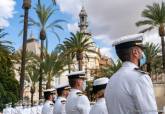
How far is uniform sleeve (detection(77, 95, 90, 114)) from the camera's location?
6.28m

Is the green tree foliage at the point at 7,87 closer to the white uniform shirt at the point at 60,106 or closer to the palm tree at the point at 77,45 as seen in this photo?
the palm tree at the point at 77,45

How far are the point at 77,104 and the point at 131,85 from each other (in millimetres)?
3099

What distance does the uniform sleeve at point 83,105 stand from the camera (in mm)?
6282

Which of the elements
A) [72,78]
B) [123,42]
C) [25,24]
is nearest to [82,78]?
[72,78]

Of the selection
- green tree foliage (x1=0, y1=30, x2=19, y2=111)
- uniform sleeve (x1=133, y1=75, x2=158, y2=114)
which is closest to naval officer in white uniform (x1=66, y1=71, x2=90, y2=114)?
uniform sleeve (x1=133, y1=75, x2=158, y2=114)

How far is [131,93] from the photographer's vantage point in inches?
133

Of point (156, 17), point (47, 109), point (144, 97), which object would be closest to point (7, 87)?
point (156, 17)

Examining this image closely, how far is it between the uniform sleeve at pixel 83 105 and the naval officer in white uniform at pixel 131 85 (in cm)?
266

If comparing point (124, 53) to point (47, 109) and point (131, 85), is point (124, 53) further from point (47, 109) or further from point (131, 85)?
point (47, 109)

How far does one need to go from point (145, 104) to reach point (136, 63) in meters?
0.42

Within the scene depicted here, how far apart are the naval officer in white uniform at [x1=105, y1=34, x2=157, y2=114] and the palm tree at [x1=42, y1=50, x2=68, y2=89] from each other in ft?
148

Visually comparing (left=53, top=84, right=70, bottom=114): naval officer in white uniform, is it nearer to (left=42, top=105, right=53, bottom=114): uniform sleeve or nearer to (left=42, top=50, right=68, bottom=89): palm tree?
(left=42, top=105, right=53, bottom=114): uniform sleeve

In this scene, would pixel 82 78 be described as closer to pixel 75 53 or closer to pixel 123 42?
pixel 123 42

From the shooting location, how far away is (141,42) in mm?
3627
